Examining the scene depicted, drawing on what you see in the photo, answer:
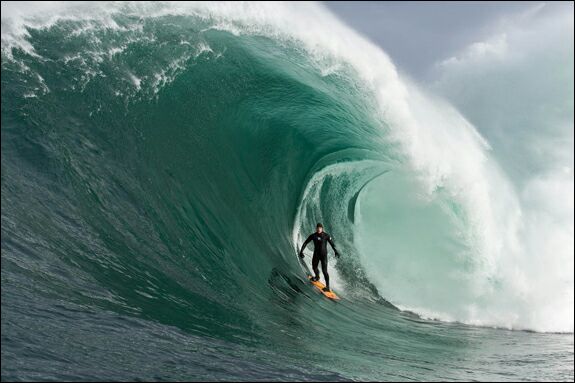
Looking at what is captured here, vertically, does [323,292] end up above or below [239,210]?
below

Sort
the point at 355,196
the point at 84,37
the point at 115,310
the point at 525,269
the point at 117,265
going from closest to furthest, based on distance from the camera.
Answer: the point at 115,310
the point at 117,265
the point at 84,37
the point at 525,269
the point at 355,196

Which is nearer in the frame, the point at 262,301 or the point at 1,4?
the point at 262,301

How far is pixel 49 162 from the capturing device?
686 centimetres

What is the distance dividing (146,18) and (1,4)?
2.97 meters

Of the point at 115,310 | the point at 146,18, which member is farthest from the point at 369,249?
the point at 115,310

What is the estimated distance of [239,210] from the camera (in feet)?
31.1

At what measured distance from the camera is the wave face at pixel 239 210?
5.08 m

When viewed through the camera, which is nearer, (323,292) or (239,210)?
(323,292)

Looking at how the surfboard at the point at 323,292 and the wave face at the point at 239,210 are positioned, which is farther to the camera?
the surfboard at the point at 323,292

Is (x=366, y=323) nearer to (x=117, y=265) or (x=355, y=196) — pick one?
(x=117, y=265)

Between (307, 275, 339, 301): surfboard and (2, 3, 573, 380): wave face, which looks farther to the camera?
(307, 275, 339, 301): surfboard

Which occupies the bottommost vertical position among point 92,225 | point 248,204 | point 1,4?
point 92,225

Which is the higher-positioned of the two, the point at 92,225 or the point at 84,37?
the point at 84,37

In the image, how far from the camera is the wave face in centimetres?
508
